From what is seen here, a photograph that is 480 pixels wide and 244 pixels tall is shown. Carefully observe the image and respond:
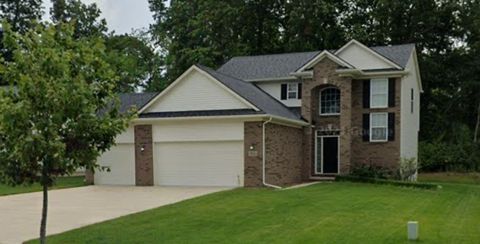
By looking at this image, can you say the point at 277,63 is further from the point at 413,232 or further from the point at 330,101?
the point at 413,232

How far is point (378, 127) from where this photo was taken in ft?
84.6

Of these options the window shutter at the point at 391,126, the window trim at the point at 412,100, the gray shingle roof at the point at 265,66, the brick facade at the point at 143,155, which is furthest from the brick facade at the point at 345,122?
the brick facade at the point at 143,155

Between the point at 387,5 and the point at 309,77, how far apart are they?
15644mm

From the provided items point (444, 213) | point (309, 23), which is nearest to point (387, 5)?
point (309, 23)

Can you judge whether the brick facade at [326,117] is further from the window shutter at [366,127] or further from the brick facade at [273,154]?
the brick facade at [273,154]

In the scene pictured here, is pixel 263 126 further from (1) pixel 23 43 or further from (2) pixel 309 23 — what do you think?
(2) pixel 309 23

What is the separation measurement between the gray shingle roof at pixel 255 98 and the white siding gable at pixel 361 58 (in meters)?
4.00

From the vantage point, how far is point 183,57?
3969 centimetres

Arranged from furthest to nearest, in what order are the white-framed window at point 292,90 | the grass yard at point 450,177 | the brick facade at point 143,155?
the grass yard at point 450,177
the white-framed window at point 292,90
the brick facade at point 143,155

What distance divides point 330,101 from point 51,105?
1992 centimetres

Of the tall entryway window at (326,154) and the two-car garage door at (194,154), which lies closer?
the two-car garage door at (194,154)

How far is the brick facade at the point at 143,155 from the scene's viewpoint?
75.9 feet

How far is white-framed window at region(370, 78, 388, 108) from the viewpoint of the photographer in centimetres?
2562

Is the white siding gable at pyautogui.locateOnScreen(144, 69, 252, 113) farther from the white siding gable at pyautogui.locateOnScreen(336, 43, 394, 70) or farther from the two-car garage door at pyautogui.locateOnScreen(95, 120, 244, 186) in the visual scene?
the white siding gable at pyautogui.locateOnScreen(336, 43, 394, 70)
